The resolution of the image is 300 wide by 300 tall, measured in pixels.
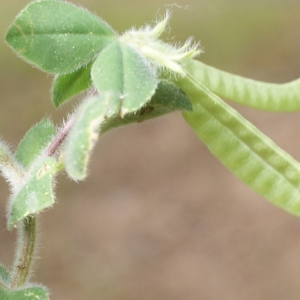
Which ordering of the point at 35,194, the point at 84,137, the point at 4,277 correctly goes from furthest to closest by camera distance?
the point at 4,277
the point at 35,194
the point at 84,137

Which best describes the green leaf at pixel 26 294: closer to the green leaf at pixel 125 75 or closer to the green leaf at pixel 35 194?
the green leaf at pixel 35 194

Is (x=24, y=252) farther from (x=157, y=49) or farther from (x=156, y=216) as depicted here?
(x=156, y=216)

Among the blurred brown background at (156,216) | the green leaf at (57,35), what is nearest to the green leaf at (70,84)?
the green leaf at (57,35)

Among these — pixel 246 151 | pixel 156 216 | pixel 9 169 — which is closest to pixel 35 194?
pixel 9 169

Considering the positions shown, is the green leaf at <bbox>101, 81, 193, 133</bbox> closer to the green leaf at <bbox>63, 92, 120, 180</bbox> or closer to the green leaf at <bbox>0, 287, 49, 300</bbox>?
the green leaf at <bbox>63, 92, 120, 180</bbox>

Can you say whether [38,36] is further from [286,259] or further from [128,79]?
[286,259]

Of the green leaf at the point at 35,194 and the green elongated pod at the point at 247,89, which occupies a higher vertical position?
the green elongated pod at the point at 247,89
